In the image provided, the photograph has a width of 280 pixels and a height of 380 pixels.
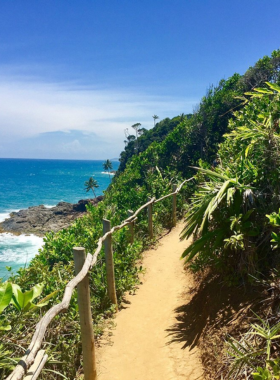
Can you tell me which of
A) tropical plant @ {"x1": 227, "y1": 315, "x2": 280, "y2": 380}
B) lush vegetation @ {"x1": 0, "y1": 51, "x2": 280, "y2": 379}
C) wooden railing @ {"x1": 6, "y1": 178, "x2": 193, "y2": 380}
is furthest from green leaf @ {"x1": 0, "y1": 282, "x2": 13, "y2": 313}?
tropical plant @ {"x1": 227, "y1": 315, "x2": 280, "y2": 380}

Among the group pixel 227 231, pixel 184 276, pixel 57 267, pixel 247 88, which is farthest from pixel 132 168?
pixel 227 231

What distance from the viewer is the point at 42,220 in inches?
1229

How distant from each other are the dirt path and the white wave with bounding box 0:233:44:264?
46.6ft

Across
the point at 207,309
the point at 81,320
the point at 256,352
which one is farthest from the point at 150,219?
the point at 256,352

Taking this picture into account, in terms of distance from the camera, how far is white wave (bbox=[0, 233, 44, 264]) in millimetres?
19750

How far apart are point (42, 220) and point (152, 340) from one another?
29226 millimetres

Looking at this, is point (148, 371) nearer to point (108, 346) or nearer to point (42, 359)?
point (108, 346)

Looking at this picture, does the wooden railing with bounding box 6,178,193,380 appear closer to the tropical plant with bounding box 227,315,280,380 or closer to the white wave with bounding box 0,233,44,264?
the tropical plant with bounding box 227,315,280,380

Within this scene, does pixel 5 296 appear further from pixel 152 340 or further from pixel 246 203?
pixel 246 203

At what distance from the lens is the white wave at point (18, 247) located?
64.8 feet

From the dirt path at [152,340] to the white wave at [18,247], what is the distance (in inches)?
560

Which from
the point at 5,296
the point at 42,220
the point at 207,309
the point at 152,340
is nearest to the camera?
the point at 5,296

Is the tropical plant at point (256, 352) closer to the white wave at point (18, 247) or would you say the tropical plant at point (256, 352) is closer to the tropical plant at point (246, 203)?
the tropical plant at point (246, 203)

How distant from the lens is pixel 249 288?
134 inches
